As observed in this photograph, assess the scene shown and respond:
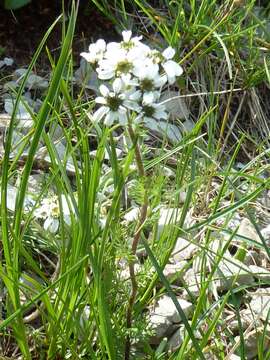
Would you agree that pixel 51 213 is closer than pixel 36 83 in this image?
Yes

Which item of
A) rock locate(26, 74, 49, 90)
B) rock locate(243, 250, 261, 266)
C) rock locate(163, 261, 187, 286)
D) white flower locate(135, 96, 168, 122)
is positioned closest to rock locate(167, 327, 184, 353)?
rock locate(163, 261, 187, 286)

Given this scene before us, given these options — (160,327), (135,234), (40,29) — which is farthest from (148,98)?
(40,29)

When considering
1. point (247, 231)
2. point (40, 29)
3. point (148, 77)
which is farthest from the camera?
point (40, 29)

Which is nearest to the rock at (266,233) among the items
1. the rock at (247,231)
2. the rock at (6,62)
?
the rock at (247,231)

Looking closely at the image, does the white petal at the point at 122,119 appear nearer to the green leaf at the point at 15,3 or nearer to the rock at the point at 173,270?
the rock at the point at 173,270

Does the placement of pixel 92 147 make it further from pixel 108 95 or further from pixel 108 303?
pixel 108 95

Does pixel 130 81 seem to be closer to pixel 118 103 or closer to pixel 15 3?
pixel 118 103

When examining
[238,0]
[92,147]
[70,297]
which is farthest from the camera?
[92,147]

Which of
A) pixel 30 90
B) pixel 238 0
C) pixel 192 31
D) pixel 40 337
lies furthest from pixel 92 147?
pixel 40 337

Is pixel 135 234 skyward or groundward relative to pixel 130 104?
groundward
